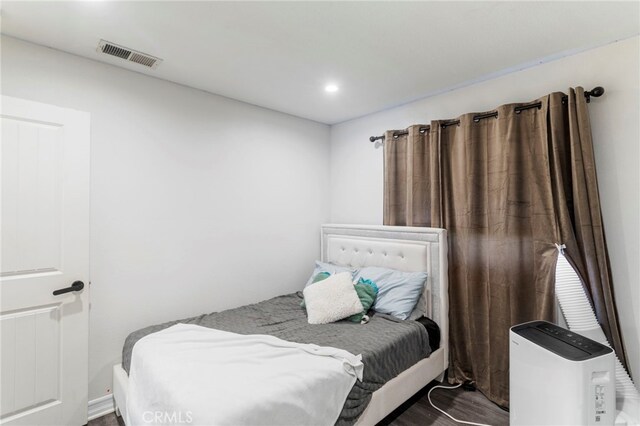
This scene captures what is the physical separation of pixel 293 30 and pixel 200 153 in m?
1.36

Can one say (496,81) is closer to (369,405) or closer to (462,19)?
(462,19)

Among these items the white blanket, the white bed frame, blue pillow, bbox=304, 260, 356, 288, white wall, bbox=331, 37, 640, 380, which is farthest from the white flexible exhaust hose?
blue pillow, bbox=304, 260, 356, 288

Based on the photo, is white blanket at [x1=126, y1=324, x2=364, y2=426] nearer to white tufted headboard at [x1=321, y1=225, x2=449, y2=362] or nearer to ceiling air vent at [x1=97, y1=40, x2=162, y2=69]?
white tufted headboard at [x1=321, y1=225, x2=449, y2=362]

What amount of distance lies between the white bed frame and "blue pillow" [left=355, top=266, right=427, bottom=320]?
12 centimetres

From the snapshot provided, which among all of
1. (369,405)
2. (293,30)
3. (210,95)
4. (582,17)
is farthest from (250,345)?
(582,17)

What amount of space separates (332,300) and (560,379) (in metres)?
1.43

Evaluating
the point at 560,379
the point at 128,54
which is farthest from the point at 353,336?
the point at 128,54

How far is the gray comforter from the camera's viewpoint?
5.96 feet

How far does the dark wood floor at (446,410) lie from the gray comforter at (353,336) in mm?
360

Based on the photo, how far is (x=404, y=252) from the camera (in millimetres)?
2764

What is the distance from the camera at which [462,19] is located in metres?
1.70

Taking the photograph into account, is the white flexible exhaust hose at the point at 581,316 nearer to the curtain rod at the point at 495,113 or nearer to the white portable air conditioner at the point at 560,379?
the white portable air conditioner at the point at 560,379

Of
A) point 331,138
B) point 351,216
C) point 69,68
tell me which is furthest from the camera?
point 331,138

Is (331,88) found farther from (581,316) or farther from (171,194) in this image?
(581,316)
